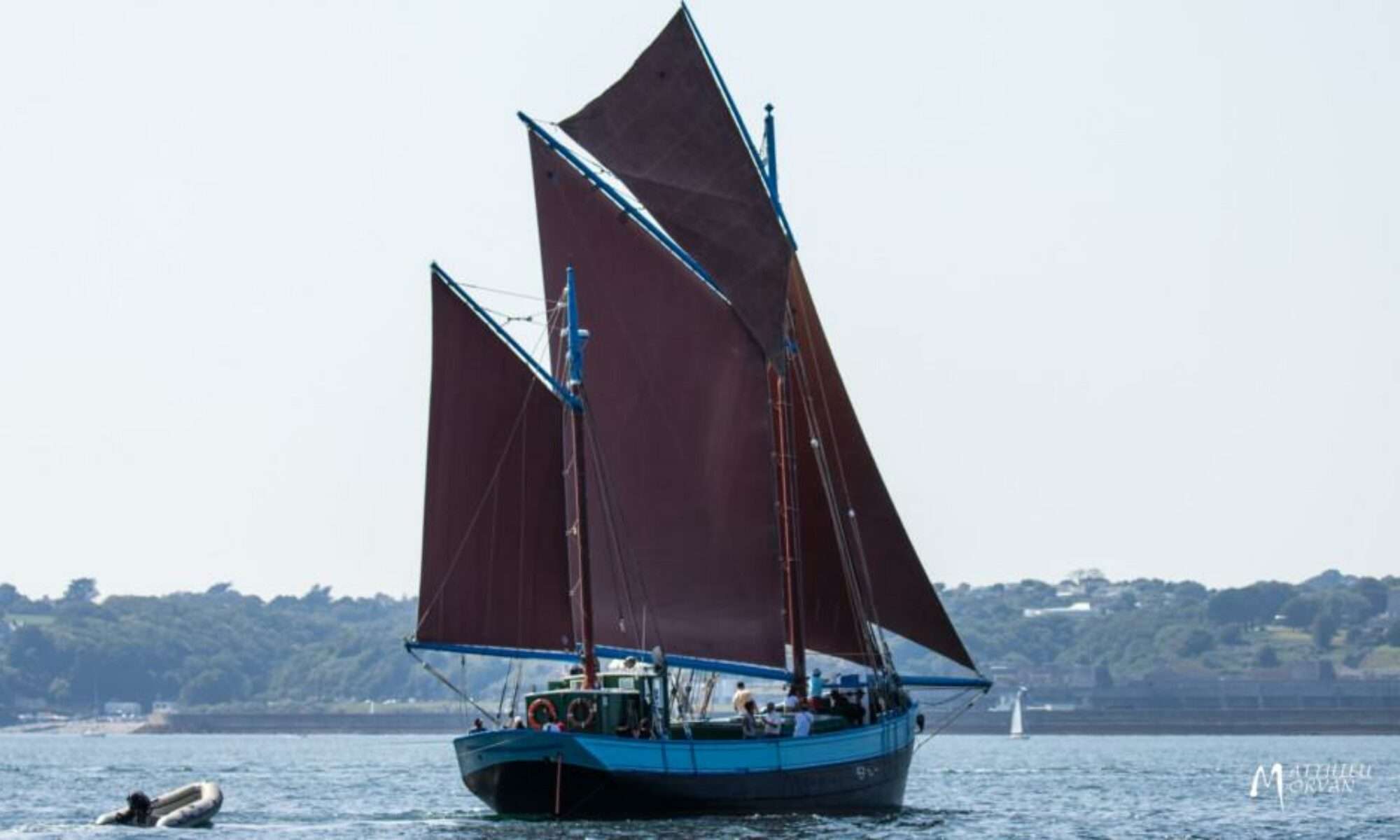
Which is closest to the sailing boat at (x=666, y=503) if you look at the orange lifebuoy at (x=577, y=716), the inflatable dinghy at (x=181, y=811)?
the orange lifebuoy at (x=577, y=716)

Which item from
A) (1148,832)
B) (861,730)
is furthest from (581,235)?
(1148,832)

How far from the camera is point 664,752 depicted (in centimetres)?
6775

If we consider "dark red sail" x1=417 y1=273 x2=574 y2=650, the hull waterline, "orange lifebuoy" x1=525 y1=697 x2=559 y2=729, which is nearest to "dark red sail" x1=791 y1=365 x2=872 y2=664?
the hull waterline

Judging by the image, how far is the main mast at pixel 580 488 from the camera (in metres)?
68.5

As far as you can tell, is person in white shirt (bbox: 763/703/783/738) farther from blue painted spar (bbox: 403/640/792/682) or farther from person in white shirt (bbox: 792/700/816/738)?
blue painted spar (bbox: 403/640/792/682)

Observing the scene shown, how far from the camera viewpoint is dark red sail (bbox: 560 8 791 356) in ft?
247

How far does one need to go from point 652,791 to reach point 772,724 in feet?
14.3

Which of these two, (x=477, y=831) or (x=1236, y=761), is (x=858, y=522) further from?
(x=1236, y=761)

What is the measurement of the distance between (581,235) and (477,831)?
17233mm

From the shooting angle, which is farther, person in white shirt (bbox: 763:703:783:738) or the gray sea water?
person in white shirt (bbox: 763:703:783:738)

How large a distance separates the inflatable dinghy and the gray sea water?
2.16 ft

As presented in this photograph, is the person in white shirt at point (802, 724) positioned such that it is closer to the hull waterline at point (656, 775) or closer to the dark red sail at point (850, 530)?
the hull waterline at point (656, 775)

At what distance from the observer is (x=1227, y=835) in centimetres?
7088

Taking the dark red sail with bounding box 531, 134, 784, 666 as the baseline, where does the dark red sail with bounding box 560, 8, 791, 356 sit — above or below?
above
